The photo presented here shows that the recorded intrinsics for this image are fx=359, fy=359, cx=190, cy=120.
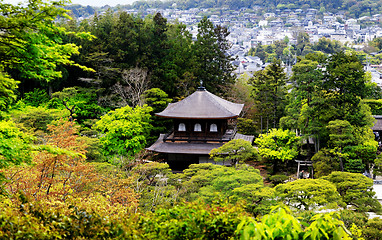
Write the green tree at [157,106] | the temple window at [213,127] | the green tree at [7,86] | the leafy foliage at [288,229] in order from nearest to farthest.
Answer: the leafy foliage at [288,229]
the green tree at [7,86]
the temple window at [213,127]
the green tree at [157,106]

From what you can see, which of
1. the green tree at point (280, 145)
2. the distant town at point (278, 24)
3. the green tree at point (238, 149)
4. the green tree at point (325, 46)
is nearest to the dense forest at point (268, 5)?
the distant town at point (278, 24)

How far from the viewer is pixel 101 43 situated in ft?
98.6

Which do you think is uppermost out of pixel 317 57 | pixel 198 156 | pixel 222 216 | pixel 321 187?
pixel 317 57

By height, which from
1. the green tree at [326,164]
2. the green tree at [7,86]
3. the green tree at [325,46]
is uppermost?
the green tree at [325,46]

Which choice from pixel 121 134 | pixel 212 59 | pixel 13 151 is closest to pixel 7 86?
pixel 13 151

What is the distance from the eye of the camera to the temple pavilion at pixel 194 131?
69.0 feet

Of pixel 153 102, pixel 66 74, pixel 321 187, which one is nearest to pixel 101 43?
pixel 66 74

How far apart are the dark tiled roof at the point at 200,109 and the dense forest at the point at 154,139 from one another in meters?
2.17

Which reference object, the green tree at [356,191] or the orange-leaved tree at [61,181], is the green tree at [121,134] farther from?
the green tree at [356,191]

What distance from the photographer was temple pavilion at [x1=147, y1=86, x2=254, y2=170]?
828 inches

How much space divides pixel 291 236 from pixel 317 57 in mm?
19558

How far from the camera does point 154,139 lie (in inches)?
1006

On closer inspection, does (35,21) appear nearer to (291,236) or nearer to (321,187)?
(291,236)

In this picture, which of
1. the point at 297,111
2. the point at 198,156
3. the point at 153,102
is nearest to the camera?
the point at 198,156
